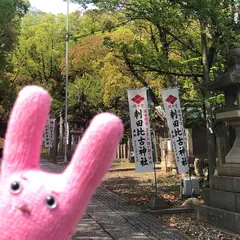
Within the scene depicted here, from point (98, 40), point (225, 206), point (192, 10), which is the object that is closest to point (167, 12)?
point (192, 10)

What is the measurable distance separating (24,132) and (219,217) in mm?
5879

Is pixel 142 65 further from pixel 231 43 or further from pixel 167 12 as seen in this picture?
pixel 231 43

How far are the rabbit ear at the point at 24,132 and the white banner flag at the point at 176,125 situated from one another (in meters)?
7.37

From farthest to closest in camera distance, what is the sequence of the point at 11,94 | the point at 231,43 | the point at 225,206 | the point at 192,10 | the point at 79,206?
the point at 11,94, the point at 231,43, the point at 192,10, the point at 225,206, the point at 79,206

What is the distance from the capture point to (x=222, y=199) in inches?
267

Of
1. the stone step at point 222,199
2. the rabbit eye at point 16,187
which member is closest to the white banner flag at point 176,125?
the stone step at point 222,199

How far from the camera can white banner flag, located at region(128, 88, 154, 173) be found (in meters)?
8.62

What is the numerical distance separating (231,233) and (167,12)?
5307mm

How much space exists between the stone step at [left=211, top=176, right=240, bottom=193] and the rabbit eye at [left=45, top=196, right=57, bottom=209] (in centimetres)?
570

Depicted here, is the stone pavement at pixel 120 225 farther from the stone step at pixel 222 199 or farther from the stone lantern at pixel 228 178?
the stone step at pixel 222 199

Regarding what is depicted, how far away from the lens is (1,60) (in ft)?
33.8

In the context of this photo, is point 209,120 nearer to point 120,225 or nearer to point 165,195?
point 165,195

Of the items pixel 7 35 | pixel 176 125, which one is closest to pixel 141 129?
pixel 176 125

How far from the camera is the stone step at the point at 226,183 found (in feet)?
21.5
